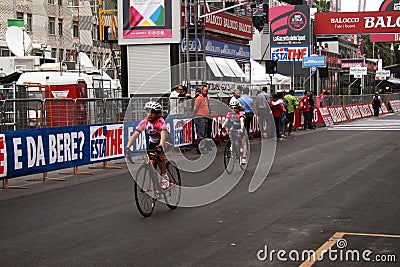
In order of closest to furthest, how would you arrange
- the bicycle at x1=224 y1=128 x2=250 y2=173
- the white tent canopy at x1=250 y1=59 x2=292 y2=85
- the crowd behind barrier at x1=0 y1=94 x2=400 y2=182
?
the crowd behind barrier at x1=0 y1=94 x2=400 y2=182 → the bicycle at x1=224 y1=128 x2=250 y2=173 → the white tent canopy at x1=250 y1=59 x2=292 y2=85

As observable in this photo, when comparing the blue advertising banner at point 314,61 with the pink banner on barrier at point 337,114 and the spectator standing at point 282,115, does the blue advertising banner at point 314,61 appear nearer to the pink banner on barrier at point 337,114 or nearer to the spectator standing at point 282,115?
the pink banner on barrier at point 337,114

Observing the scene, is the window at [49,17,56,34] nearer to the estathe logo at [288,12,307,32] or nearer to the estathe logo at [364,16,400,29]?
the estathe logo at [288,12,307,32]

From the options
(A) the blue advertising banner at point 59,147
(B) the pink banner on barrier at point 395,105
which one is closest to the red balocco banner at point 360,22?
(B) the pink banner on barrier at point 395,105

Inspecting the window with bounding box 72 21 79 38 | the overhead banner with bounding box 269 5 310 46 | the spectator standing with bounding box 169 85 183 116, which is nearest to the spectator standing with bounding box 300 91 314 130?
the spectator standing with bounding box 169 85 183 116

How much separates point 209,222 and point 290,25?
4085 cm

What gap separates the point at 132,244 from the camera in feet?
28.7

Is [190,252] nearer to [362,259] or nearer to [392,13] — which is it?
[362,259]

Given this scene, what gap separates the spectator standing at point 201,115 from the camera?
21.8 metres

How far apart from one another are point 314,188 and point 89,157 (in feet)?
19.2

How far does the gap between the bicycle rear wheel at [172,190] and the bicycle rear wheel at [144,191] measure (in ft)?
1.36

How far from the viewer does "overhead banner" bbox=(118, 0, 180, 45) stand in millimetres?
29875

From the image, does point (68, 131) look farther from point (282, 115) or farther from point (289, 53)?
point (289, 53)

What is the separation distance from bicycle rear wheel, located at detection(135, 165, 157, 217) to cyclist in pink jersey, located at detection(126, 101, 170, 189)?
0.20 meters

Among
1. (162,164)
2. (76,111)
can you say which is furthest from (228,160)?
(162,164)
